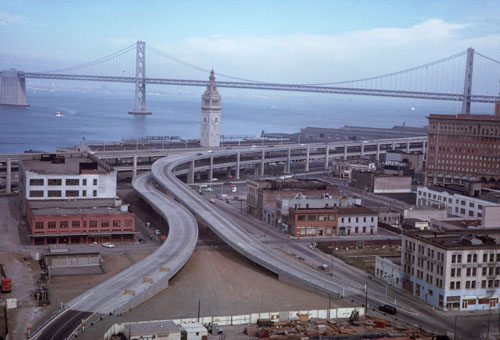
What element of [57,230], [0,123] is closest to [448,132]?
[57,230]

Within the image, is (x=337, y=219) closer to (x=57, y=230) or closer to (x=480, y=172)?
(x=57, y=230)

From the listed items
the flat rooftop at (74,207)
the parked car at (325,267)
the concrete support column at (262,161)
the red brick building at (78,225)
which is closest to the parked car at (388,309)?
the parked car at (325,267)

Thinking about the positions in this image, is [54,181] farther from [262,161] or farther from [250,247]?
[262,161]

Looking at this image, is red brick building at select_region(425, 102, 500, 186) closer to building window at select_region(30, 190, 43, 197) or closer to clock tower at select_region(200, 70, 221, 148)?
clock tower at select_region(200, 70, 221, 148)

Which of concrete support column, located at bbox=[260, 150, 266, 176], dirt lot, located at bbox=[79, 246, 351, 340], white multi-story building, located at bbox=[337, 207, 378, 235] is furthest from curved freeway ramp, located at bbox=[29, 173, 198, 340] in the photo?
concrete support column, located at bbox=[260, 150, 266, 176]

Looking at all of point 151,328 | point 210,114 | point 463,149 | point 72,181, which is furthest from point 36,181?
point 463,149
